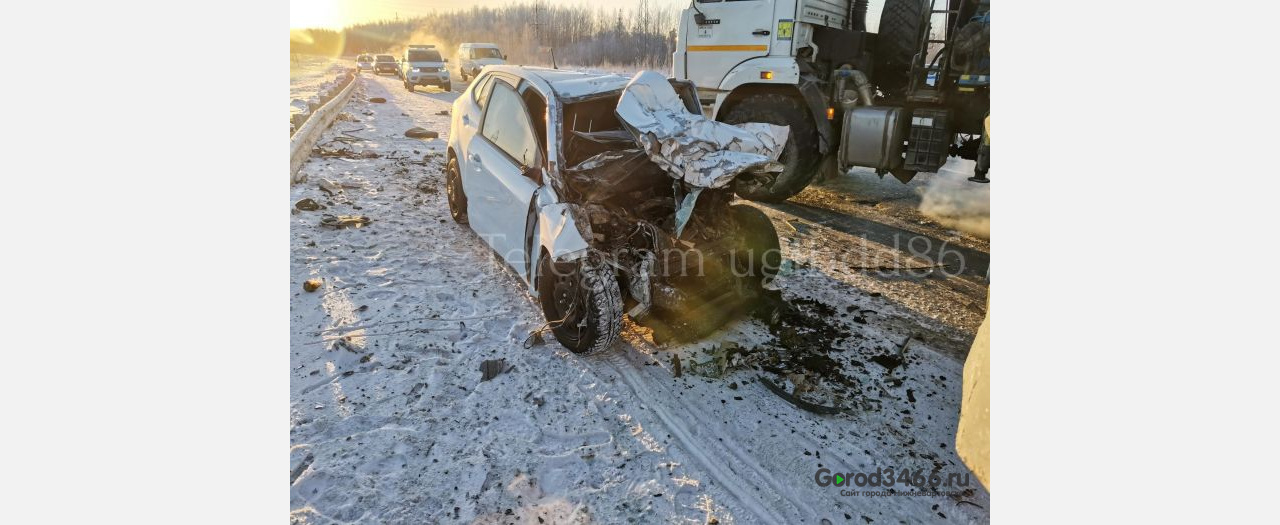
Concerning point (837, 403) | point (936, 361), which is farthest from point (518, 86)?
point (936, 361)

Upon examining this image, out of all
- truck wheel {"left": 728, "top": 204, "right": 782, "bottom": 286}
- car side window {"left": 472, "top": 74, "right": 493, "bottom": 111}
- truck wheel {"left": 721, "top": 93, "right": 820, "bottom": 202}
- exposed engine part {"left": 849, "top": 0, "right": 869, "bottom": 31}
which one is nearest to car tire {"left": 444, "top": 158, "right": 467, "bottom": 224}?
car side window {"left": 472, "top": 74, "right": 493, "bottom": 111}

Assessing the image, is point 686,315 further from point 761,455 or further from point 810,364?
point 761,455

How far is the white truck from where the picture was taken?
6570 millimetres

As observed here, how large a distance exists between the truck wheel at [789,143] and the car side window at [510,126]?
350 centimetres

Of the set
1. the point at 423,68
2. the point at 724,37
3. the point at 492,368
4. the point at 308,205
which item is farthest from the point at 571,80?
the point at 423,68

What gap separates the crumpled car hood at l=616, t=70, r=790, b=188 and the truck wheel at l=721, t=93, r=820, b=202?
3203 mm

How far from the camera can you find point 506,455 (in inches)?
108

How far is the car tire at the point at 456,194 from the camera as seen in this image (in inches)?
222

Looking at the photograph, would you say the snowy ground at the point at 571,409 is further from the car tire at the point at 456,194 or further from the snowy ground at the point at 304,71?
the snowy ground at the point at 304,71

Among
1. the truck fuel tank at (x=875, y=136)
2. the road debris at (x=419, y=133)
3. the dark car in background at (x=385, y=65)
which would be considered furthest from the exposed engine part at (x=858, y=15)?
the dark car in background at (x=385, y=65)

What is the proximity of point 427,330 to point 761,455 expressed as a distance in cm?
230

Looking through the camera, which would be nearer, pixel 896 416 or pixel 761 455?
pixel 761 455

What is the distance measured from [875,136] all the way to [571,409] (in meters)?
5.45

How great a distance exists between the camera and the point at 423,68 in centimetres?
1955
